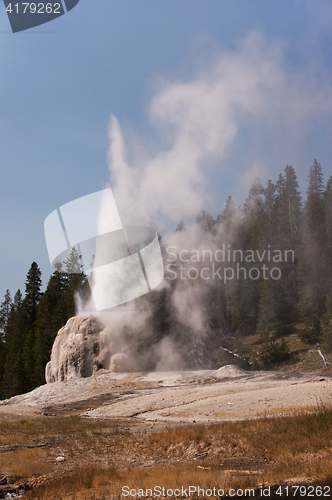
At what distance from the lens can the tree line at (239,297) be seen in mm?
44281

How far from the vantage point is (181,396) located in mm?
22531

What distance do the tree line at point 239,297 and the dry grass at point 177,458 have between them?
2734 cm

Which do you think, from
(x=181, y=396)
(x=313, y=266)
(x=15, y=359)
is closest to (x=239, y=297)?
(x=313, y=266)

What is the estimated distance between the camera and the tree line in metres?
44.3

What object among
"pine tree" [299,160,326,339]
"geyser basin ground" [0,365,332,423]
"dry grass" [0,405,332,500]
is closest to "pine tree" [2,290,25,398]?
"geyser basin ground" [0,365,332,423]

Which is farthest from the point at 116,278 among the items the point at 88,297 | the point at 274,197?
the point at 274,197

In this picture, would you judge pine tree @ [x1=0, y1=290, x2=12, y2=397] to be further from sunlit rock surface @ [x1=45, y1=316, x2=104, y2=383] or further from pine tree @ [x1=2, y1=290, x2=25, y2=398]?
sunlit rock surface @ [x1=45, y1=316, x2=104, y2=383]

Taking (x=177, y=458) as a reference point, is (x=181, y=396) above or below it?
below

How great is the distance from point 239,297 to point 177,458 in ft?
142

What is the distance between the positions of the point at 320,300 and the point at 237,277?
12.3 meters

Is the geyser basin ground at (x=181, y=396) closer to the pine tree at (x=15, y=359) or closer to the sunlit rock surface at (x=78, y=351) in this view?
the sunlit rock surface at (x=78, y=351)

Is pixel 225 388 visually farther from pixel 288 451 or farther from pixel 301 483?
pixel 301 483

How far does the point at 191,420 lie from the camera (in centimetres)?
1609

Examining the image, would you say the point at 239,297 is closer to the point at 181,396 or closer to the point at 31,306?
the point at 181,396
